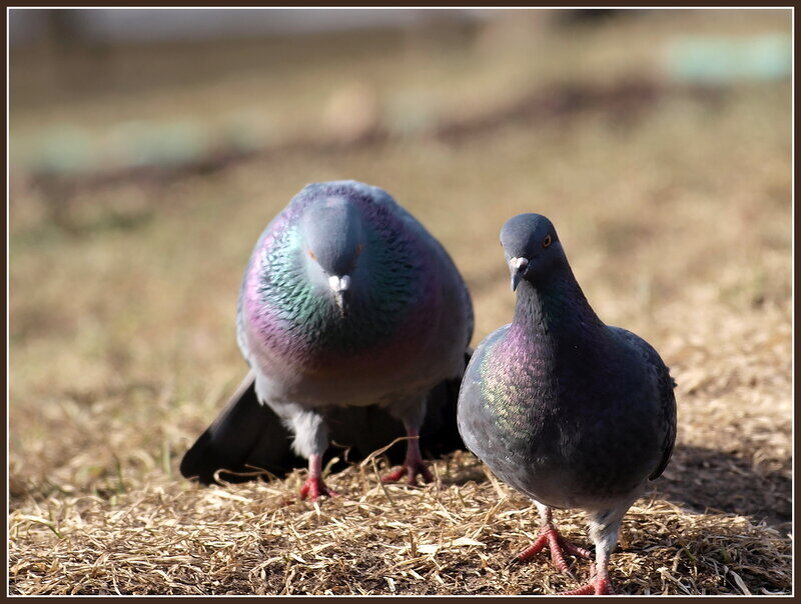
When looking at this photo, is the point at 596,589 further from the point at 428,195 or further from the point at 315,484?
the point at 428,195

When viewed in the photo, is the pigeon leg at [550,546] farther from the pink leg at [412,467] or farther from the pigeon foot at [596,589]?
the pink leg at [412,467]

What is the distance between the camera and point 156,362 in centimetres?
716

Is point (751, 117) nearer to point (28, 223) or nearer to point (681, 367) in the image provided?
point (681, 367)

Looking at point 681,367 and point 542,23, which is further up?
point 542,23

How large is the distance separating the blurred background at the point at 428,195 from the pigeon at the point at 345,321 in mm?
1018

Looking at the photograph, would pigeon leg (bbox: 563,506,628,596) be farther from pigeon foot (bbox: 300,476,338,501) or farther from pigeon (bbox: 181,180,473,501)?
pigeon foot (bbox: 300,476,338,501)

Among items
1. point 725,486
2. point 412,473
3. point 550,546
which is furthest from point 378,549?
point 725,486

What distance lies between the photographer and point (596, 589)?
325cm

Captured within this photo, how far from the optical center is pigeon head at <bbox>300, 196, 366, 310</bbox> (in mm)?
3602

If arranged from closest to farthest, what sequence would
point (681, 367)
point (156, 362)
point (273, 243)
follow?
point (273, 243)
point (681, 367)
point (156, 362)

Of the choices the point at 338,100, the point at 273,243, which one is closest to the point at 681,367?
the point at 273,243

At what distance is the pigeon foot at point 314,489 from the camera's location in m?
4.13

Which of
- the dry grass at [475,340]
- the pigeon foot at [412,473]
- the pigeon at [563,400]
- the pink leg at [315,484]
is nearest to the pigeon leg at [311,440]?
the pink leg at [315,484]

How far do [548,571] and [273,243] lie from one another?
1725 mm
